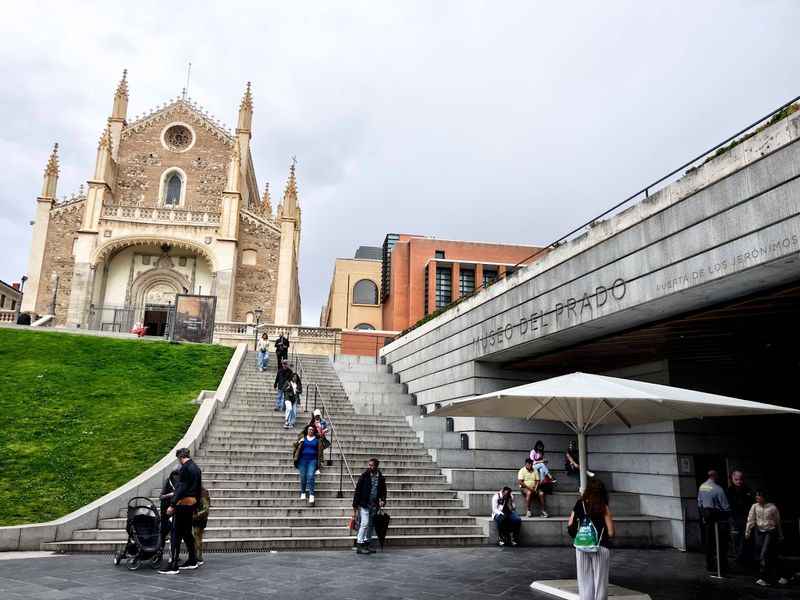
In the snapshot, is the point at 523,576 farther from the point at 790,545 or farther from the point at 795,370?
the point at 795,370

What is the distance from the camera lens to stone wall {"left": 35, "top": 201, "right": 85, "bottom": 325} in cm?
3703

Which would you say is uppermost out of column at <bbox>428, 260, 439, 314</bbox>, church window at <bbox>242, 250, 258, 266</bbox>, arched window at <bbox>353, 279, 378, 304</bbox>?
arched window at <bbox>353, 279, 378, 304</bbox>

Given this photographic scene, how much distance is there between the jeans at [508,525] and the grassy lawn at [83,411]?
287 inches

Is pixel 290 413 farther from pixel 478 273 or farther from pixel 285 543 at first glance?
pixel 478 273

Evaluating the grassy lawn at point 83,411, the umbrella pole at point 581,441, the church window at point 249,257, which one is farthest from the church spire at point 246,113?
the umbrella pole at point 581,441

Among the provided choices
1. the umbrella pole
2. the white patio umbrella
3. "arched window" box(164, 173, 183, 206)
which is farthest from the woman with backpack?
"arched window" box(164, 173, 183, 206)

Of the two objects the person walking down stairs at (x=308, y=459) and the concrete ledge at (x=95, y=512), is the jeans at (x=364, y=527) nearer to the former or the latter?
the person walking down stairs at (x=308, y=459)

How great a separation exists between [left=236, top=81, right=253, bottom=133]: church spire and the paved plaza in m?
39.7

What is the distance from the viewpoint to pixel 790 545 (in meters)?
11.6

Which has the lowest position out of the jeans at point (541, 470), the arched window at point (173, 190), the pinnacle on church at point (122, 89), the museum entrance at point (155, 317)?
the jeans at point (541, 470)

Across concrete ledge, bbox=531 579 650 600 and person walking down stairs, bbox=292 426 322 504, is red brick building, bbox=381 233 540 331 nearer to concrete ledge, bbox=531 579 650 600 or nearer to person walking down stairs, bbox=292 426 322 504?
person walking down stairs, bbox=292 426 322 504

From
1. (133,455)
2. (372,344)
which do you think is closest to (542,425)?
(133,455)

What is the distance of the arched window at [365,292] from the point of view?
178 feet

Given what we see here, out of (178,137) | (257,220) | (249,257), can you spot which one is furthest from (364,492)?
(178,137)
